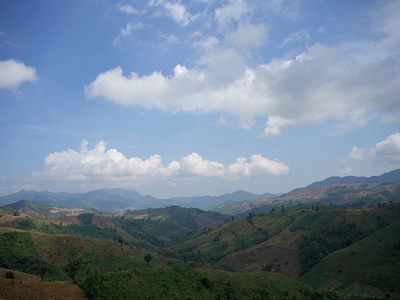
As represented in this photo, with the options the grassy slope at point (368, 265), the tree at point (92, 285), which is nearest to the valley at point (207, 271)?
the grassy slope at point (368, 265)

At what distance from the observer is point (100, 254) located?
161m

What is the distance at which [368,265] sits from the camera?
137750 millimetres

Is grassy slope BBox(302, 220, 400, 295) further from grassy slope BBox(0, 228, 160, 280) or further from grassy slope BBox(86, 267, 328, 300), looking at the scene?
grassy slope BBox(0, 228, 160, 280)

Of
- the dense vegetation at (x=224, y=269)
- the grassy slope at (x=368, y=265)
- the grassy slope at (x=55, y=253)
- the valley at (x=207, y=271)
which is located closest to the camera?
the valley at (x=207, y=271)

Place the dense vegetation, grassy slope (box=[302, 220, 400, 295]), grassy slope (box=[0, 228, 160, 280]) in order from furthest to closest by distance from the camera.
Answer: grassy slope (box=[0, 228, 160, 280]) < grassy slope (box=[302, 220, 400, 295]) < the dense vegetation

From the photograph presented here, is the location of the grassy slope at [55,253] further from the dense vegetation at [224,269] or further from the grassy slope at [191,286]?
the grassy slope at [191,286]

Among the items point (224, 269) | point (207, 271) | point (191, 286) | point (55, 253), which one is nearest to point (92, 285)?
point (191, 286)

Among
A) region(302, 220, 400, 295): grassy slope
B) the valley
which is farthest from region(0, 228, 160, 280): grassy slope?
region(302, 220, 400, 295): grassy slope

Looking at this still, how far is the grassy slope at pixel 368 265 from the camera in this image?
12098 cm

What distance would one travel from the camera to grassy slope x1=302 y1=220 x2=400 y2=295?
121 metres

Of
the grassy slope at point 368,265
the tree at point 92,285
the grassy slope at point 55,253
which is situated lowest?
the grassy slope at point 368,265

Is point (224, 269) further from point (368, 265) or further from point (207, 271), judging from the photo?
point (368, 265)

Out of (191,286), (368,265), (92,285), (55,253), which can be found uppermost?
(92,285)

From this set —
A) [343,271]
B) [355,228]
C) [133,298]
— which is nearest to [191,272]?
[133,298]
